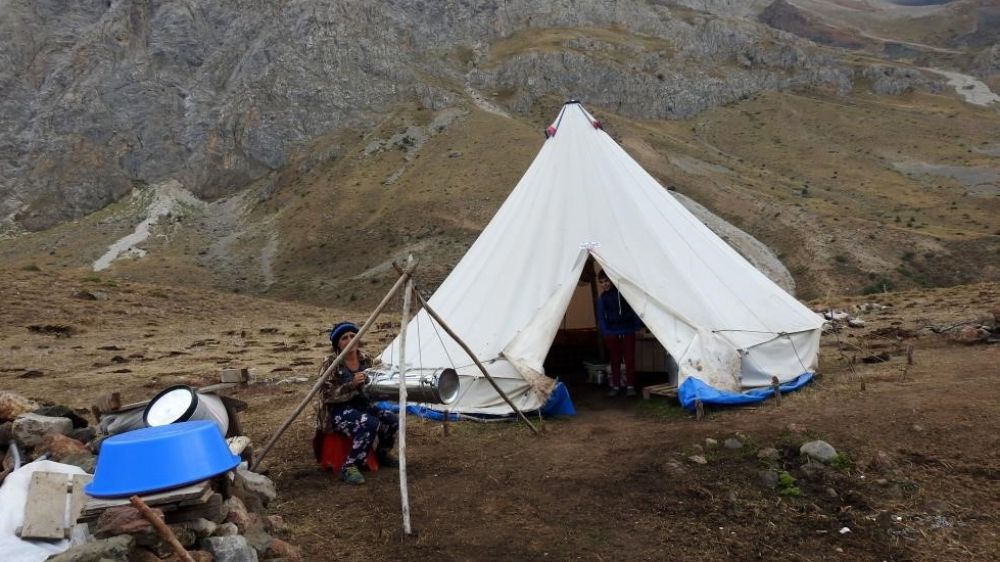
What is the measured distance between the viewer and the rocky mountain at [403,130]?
134 ft

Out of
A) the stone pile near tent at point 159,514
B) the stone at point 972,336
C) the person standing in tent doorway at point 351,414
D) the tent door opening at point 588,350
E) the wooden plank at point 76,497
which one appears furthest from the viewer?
the stone at point 972,336

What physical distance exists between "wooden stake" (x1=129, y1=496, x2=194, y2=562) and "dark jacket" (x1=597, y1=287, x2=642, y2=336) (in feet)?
19.1

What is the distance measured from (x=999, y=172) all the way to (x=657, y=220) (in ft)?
178

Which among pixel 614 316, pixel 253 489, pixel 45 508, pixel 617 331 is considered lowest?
pixel 253 489

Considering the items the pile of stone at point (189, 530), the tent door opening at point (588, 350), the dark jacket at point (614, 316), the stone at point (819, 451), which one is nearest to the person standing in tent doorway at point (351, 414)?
the pile of stone at point (189, 530)

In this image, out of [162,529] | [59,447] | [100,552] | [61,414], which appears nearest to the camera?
[100,552]

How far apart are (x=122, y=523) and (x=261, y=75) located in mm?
63859

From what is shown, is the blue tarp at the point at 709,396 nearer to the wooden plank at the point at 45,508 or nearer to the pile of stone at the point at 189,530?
the pile of stone at the point at 189,530

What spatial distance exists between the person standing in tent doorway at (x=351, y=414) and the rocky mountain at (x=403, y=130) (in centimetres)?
2625

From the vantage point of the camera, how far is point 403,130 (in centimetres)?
5503

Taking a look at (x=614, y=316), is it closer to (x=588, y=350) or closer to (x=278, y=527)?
(x=588, y=350)

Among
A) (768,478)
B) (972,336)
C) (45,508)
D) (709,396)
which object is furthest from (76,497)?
(972,336)

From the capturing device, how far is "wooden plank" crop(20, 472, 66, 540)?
382cm

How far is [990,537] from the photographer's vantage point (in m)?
4.18
